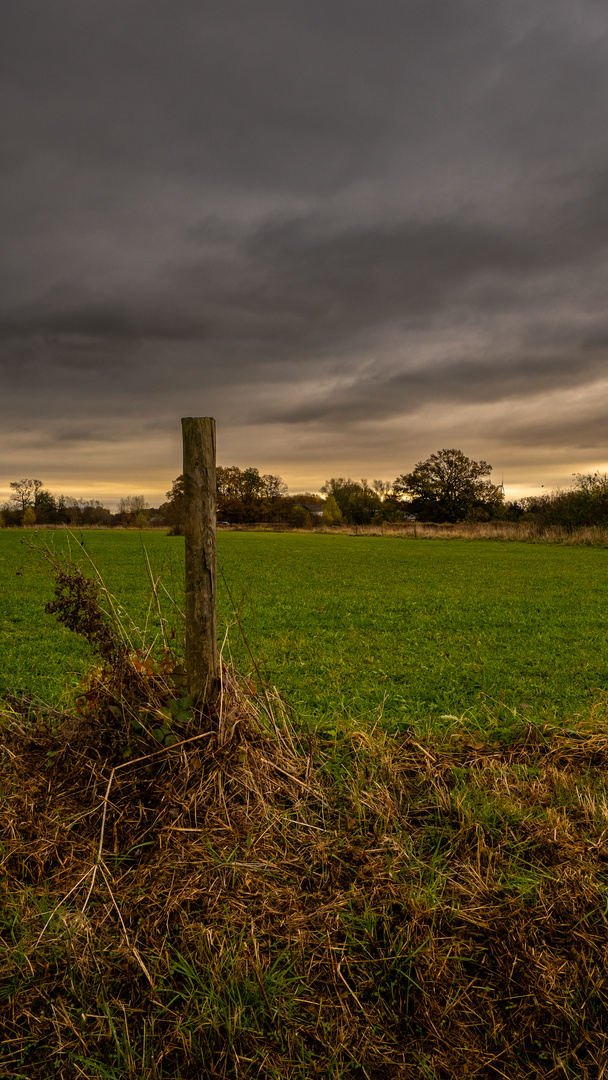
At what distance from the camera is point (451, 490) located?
81812 millimetres

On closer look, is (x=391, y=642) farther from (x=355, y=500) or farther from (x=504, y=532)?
(x=355, y=500)

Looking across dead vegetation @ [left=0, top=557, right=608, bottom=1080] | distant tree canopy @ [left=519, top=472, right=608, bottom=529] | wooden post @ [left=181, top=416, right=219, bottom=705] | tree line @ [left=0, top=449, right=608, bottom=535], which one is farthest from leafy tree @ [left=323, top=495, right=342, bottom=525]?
dead vegetation @ [left=0, top=557, right=608, bottom=1080]

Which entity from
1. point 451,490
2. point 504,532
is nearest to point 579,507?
point 504,532

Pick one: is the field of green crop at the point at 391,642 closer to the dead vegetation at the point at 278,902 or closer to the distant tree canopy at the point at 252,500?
the dead vegetation at the point at 278,902

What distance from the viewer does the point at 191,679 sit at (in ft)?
11.9

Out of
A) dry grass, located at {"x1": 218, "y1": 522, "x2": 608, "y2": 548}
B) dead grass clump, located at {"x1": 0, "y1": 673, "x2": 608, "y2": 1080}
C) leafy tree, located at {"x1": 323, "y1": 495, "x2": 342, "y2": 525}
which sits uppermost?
leafy tree, located at {"x1": 323, "y1": 495, "x2": 342, "y2": 525}

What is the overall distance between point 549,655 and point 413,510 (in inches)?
3097

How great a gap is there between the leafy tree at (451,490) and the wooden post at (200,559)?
77620 mm

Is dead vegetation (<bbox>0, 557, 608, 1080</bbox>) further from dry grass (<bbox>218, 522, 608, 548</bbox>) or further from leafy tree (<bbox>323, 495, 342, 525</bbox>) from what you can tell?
leafy tree (<bbox>323, 495, 342, 525</bbox>)

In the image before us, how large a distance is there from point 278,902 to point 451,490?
82279 millimetres

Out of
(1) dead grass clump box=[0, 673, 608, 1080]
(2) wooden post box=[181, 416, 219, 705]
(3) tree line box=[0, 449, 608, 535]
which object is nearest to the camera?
(1) dead grass clump box=[0, 673, 608, 1080]

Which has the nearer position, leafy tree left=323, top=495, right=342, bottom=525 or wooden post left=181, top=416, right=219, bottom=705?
wooden post left=181, top=416, right=219, bottom=705

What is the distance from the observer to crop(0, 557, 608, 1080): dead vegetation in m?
2.17

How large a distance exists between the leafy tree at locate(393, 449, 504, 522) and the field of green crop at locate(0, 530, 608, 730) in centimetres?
6489
